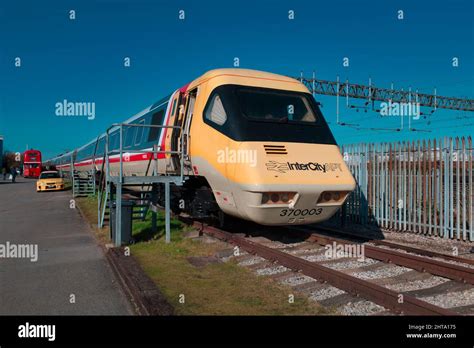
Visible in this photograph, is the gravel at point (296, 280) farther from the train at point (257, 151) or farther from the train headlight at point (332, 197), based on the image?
the train headlight at point (332, 197)

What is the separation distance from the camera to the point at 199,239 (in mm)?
9086

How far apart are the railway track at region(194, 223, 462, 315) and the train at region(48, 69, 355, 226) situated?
2.29 ft

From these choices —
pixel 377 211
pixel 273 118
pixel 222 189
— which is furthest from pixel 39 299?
pixel 377 211

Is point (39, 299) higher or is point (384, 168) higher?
point (384, 168)

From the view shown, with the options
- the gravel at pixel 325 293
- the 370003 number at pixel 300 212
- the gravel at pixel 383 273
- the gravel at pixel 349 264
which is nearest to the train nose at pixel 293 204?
the 370003 number at pixel 300 212

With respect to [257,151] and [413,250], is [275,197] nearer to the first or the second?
[257,151]

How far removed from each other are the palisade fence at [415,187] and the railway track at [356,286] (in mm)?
4451

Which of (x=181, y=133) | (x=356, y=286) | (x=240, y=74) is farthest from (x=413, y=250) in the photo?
(x=181, y=133)

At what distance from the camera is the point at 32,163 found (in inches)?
2317

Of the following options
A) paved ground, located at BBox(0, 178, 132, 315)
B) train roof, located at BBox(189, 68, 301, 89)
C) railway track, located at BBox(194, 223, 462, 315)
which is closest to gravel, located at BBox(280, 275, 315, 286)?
railway track, located at BBox(194, 223, 462, 315)

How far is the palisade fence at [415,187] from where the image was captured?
9.49 metres
